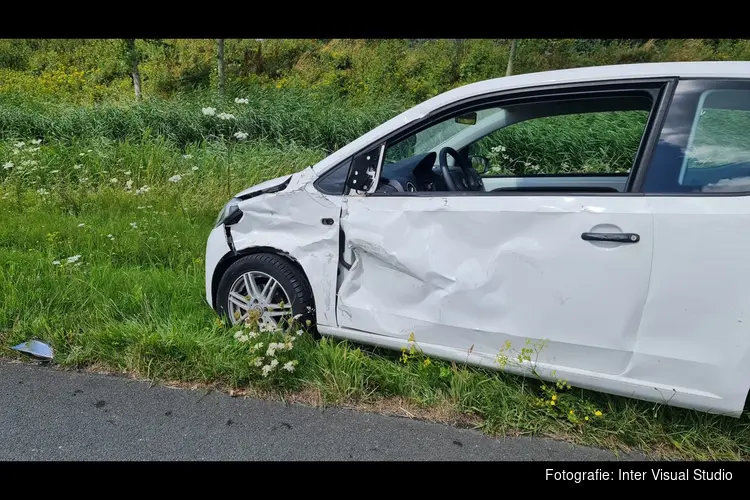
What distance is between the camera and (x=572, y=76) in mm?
2465

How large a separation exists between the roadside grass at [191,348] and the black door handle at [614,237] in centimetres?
87

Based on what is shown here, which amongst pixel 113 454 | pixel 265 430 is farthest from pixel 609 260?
pixel 113 454

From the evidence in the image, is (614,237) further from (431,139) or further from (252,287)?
(252,287)

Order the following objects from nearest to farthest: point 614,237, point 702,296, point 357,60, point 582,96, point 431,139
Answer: point 702,296
point 614,237
point 582,96
point 431,139
point 357,60

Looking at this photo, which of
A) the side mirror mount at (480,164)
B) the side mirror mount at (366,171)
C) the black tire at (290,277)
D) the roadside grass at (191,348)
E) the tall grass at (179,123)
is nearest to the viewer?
the roadside grass at (191,348)

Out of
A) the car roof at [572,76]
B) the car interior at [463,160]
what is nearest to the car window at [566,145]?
the car interior at [463,160]

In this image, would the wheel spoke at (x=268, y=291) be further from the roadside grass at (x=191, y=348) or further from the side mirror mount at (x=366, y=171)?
the side mirror mount at (x=366, y=171)

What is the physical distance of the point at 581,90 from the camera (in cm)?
244

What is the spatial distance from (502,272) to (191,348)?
1951 millimetres

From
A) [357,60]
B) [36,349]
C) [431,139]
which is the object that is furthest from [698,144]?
[357,60]

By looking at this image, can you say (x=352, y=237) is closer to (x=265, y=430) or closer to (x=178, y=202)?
(x=265, y=430)

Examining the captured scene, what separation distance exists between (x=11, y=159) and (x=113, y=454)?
6602 mm

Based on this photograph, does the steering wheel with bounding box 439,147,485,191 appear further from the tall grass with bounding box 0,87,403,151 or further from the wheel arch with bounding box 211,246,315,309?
the tall grass with bounding box 0,87,403,151

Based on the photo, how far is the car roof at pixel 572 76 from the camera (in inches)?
89.5
